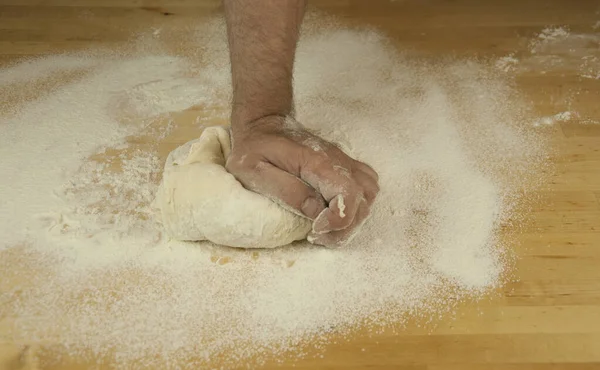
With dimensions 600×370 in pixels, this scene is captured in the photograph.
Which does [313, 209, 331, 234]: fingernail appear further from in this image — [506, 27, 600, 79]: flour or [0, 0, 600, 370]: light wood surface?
[506, 27, 600, 79]: flour

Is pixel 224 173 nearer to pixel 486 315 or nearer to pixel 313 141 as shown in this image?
pixel 313 141

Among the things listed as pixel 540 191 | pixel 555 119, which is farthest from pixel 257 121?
pixel 555 119

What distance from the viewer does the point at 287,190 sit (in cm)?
112

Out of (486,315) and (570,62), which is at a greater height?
(570,62)

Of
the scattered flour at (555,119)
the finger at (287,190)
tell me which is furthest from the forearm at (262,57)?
the scattered flour at (555,119)

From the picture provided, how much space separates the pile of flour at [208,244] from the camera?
3.54ft

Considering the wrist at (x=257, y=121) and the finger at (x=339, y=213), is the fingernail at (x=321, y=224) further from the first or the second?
the wrist at (x=257, y=121)

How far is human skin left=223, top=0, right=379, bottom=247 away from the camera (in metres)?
1.11

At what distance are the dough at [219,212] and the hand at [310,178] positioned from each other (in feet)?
0.08

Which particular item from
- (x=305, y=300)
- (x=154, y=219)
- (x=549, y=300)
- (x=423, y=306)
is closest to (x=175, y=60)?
(x=154, y=219)

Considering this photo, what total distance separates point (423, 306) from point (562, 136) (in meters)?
0.58

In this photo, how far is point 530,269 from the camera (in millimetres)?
1161

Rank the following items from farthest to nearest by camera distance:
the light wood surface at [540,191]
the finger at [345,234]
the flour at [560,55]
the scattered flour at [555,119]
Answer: the flour at [560,55] < the scattered flour at [555,119] < the finger at [345,234] < the light wood surface at [540,191]

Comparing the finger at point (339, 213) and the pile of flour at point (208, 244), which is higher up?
the finger at point (339, 213)
